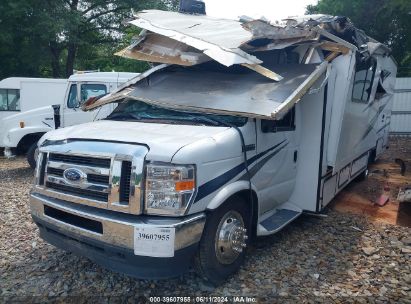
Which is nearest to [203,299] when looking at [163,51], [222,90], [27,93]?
[222,90]

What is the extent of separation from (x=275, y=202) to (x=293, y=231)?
77 centimetres

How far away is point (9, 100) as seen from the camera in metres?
13.2

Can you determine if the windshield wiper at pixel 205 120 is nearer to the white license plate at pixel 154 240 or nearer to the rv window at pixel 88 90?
the white license plate at pixel 154 240

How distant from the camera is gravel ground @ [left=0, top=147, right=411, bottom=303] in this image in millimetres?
3656

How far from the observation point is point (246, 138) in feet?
12.7

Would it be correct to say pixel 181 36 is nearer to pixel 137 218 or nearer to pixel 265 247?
pixel 137 218

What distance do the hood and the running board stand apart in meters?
1.30

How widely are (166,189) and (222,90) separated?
172 centimetres

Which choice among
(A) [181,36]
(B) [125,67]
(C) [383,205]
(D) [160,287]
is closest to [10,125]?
(A) [181,36]

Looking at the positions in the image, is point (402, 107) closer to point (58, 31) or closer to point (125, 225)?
point (58, 31)

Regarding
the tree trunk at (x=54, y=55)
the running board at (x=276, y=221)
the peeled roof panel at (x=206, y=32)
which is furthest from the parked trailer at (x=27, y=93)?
the running board at (x=276, y=221)

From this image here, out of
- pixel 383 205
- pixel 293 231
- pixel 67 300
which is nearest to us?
pixel 67 300

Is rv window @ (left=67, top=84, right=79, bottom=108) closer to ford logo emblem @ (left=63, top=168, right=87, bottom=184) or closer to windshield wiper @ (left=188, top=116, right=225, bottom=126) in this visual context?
windshield wiper @ (left=188, top=116, right=225, bottom=126)

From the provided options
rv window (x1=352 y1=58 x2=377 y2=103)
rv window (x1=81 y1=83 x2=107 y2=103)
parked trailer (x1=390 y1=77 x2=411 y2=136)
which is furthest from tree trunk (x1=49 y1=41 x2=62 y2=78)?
rv window (x1=352 y1=58 x2=377 y2=103)
